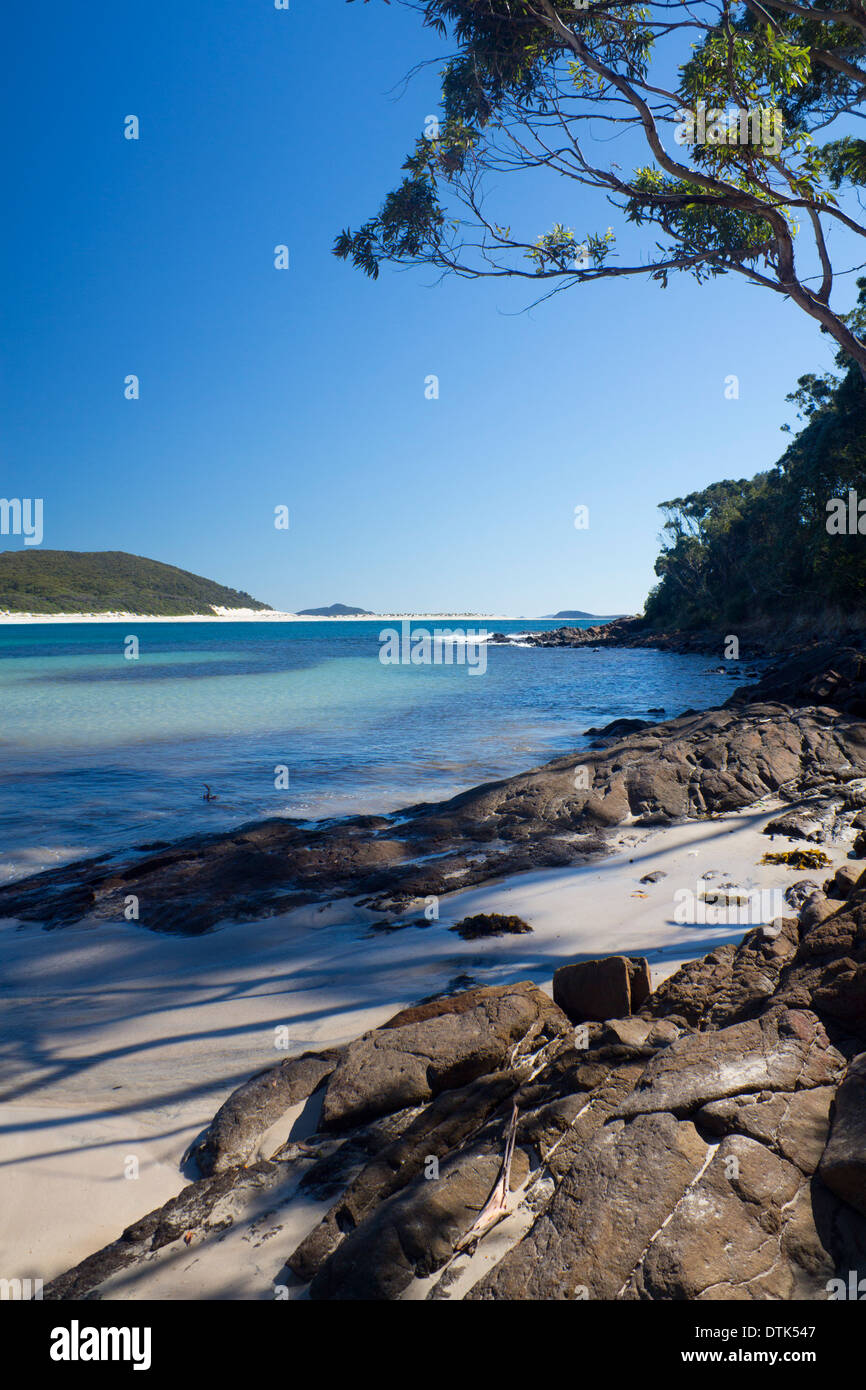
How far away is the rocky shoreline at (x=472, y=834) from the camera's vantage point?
641 centimetres

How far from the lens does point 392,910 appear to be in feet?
19.5

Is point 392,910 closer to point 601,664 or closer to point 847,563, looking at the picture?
point 847,563

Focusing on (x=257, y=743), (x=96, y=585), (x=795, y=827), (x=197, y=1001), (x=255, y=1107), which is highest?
(x=96, y=585)

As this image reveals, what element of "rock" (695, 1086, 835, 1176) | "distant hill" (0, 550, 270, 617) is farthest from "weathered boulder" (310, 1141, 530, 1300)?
"distant hill" (0, 550, 270, 617)

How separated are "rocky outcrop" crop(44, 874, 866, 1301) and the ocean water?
21.5 feet

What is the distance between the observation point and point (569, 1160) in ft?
7.30

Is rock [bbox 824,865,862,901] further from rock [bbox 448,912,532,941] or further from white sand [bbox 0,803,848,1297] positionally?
rock [bbox 448,912,532,941]

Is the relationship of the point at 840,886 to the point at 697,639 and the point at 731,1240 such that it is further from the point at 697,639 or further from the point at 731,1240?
the point at 697,639

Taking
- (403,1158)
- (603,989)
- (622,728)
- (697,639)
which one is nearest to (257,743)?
(622,728)

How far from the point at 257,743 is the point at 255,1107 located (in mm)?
13420

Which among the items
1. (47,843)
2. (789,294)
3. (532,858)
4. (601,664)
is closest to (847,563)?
(601,664)

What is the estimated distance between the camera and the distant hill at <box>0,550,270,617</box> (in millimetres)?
130000

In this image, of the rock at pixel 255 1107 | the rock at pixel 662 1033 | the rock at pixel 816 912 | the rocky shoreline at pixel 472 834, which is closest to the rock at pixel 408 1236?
the rock at pixel 662 1033
